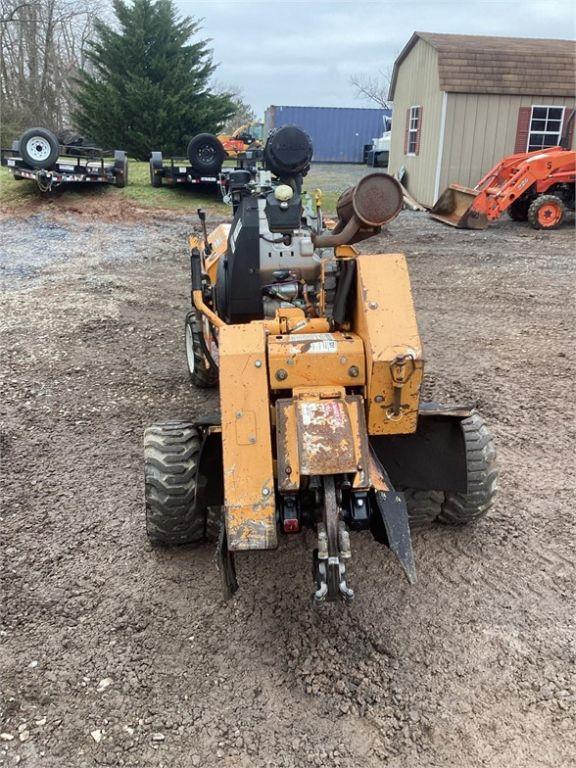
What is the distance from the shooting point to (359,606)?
11.4ft

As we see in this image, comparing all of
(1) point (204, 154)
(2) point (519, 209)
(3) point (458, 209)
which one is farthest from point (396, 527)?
(1) point (204, 154)

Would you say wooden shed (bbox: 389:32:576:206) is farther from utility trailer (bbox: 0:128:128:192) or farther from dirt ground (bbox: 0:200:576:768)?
dirt ground (bbox: 0:200:576:768)

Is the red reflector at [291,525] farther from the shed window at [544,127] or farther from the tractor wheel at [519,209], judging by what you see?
the shed window at [544,127]

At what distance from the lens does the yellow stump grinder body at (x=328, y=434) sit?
120 inches

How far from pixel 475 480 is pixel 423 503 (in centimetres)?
36

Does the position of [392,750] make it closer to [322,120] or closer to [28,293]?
[28,293]

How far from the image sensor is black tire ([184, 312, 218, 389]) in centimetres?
601

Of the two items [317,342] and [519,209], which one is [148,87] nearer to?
[519,209]

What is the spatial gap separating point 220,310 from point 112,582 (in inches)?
87.9

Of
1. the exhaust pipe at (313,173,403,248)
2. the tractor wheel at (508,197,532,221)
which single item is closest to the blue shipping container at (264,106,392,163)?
the tractor wheel at (508,197,532,221)

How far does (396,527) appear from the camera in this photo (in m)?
3.06

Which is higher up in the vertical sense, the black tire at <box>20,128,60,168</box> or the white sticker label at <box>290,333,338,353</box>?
the black tire at <box>20,128,60,168</box>

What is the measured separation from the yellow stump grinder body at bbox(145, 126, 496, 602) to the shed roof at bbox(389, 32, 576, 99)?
12.8 meters

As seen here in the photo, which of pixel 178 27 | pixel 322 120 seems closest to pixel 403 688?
pixel 178 27
